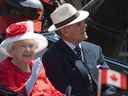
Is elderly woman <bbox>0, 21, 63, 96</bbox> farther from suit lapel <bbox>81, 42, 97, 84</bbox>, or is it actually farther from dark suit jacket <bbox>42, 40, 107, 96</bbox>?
suit lapel <bbox>81, 42, 97, 84</bbox>

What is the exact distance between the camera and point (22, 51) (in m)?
4.66

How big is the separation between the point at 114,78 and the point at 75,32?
1492 mm

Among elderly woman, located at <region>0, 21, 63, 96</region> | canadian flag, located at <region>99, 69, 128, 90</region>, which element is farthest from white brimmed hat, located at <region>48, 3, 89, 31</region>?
canadian flag, located at <region>99, 69, 128, 90</region>

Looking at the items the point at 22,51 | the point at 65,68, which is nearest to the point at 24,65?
the point at 22,51

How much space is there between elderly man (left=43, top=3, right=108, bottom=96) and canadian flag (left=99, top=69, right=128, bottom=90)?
4.25 ft

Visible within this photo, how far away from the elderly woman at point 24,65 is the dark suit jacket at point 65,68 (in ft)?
0.72

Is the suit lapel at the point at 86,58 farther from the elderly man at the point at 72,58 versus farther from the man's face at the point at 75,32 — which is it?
the man's face at the point at 75,32

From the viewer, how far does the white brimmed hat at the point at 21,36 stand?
4.67 meters

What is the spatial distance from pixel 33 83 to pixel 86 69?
1.96ft

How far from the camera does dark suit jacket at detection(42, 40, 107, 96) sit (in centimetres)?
497

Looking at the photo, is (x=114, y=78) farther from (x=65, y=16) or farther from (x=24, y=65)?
(x=65, y=16)

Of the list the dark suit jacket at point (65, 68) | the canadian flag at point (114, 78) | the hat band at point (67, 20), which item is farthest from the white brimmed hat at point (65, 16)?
the canadian flag at point (114, 78)

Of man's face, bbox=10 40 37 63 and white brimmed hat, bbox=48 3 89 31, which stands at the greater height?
white brimmed hat, bbox=48 3 89 31

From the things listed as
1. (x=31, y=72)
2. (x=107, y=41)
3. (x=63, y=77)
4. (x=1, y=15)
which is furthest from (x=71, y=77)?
(x=107, y=41)
